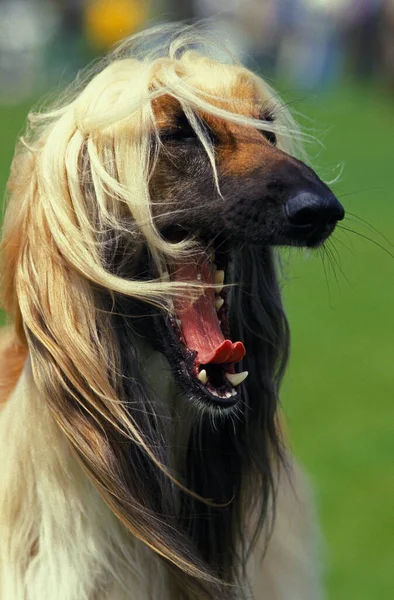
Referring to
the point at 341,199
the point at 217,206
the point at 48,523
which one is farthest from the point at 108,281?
the point at 341,199

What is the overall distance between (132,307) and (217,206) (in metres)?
0.27

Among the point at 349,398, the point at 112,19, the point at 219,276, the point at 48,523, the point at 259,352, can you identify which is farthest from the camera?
the point at 112,19

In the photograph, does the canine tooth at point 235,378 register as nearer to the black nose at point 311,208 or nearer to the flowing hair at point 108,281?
the flowing hair at point 108,281

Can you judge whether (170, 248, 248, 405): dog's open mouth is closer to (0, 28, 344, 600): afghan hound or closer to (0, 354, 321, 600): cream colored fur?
(0, 28, 344, 600): afghan hound

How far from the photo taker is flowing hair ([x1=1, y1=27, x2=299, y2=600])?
6.81ft

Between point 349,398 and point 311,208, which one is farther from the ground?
point 311,208

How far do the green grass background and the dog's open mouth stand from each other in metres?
0.34

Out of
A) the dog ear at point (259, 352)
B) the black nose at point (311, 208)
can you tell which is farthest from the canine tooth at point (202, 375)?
the black nose at point (311, 208)

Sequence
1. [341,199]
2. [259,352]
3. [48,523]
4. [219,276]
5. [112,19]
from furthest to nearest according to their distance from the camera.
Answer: [112,19]
[341,199]
[259,352]
[219,276]
[48,523]

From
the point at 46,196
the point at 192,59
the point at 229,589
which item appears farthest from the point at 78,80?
the point at 229,589

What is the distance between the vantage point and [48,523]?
2168 millimetres

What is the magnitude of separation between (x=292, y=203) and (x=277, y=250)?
0.39 metres

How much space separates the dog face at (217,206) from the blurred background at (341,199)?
0.28 meters

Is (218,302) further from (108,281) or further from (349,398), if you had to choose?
(349,398)
